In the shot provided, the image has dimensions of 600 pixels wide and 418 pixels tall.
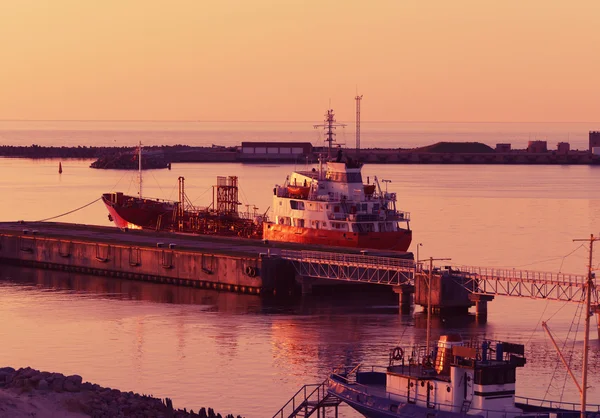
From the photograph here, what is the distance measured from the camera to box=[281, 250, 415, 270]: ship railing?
7219 cm

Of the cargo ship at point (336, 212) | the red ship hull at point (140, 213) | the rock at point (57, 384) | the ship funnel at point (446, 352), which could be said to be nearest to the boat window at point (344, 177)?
the cargo ship at point (336, 212)

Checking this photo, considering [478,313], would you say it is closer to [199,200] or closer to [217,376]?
[217,376]

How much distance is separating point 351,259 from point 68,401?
35566 mm

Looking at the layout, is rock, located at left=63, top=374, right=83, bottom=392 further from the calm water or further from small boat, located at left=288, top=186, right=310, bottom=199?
small boat, located at left=288, top=186, right=310, bottom=199

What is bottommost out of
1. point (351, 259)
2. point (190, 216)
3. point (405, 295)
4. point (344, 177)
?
point (405, 295)

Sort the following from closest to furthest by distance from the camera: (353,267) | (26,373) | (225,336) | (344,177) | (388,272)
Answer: (26,373)
(225,336)
(388,272)
(353,267)
(344,177)

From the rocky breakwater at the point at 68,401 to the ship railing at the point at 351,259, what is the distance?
30290mm

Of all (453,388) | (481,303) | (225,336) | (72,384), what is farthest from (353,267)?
(453,388)

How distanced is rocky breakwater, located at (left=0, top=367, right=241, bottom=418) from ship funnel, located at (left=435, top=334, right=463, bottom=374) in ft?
22.4

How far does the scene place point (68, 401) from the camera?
40.8 metres

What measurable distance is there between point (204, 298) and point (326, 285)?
7.19 metres

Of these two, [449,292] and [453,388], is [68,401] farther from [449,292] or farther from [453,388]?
[449,292]

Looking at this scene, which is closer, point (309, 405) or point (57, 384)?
point (57, 384)

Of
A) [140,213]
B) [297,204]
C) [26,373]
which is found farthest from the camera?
[140,213]
